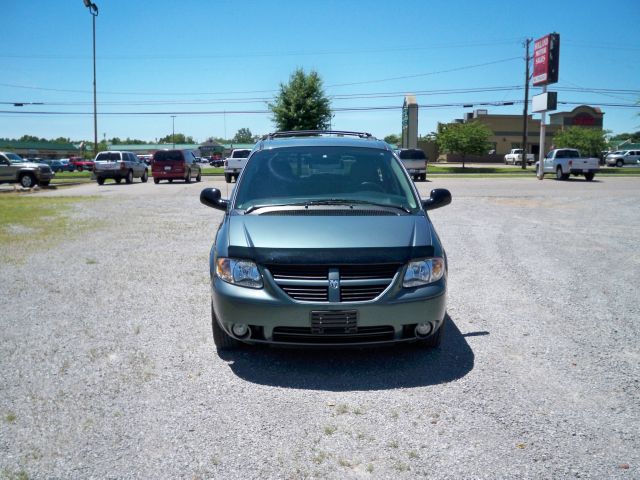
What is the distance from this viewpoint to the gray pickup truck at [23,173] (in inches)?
1066

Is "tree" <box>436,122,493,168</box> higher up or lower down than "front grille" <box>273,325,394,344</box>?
higher up

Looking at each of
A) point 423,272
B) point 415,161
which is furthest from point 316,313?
point 415,161

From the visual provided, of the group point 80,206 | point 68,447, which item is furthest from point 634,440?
point 80,206

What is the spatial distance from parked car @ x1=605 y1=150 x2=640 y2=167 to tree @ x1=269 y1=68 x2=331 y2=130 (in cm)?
3268

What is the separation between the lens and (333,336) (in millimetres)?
4078

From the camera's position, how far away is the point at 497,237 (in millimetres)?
11305

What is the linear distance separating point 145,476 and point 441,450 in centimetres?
157

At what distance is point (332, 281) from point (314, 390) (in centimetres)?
76

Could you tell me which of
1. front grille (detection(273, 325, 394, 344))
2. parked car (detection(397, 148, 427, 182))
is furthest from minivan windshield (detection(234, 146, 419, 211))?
parked car (detection(397, 148, 427, 182))

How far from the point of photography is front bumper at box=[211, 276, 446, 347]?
3998 millimetres

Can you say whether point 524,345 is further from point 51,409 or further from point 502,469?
point 51,409

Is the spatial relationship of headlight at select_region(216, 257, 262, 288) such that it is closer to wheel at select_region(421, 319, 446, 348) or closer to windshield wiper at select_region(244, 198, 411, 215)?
windshield wiper at select_region(244, 198, 411, 215)

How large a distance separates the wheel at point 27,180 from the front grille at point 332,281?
27435mm

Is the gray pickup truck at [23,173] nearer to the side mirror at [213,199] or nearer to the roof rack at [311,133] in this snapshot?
the roof rack at [311,133]
